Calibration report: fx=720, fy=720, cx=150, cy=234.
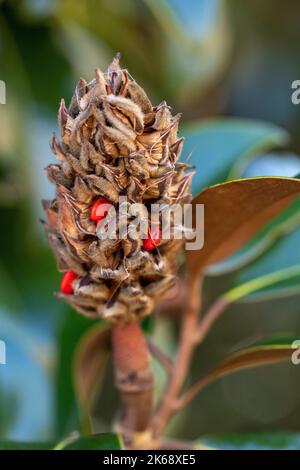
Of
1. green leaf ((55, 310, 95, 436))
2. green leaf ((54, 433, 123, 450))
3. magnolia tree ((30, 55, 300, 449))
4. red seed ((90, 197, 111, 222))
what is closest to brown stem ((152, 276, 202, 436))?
magnolia tree ((30, 55, 300, 449))

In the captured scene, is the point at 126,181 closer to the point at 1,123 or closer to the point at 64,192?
the point at 64,192

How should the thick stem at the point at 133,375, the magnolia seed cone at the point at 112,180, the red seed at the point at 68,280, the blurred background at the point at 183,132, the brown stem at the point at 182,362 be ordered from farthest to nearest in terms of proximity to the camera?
the blurred background at the point at 183,132 < the brown stem at the point at 182,362 < the thick stem at the point at 133,375 < the red seed at the point at 68,280 < the magnolia seed cone at the point at 112,180

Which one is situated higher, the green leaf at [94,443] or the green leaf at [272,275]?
the green leaf at [272,275]

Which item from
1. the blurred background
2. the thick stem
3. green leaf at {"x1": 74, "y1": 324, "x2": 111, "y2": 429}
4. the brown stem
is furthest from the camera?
the blurred background

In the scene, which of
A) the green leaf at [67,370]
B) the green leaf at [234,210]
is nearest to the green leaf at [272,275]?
the green leaf at [234,210]

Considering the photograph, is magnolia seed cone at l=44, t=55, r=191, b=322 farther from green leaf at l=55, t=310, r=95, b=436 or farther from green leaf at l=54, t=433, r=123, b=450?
green leaf at l=55, t=310, r=95, b=436

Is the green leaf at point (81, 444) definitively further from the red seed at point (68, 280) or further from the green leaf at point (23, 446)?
the red seed at point (68, 280)
